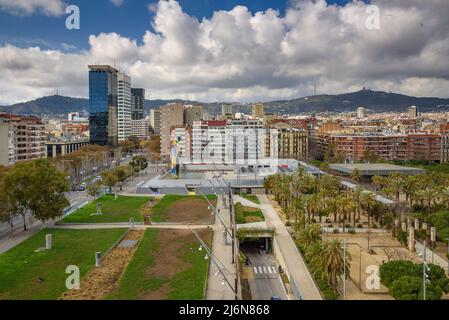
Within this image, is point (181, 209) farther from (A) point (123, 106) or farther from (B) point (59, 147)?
(A) point (123, 106)

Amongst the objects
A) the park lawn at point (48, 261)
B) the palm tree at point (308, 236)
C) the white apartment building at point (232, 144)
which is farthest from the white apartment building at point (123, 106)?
the palm tree at point (308, 236)

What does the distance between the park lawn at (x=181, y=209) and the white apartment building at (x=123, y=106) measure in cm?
8950

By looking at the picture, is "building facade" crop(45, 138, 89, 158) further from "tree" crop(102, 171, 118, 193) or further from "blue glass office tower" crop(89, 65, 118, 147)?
"tree" crop(102, 171, 118, 193)

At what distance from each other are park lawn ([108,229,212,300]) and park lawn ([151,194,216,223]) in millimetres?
6736

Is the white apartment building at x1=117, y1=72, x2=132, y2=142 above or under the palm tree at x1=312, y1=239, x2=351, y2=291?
above

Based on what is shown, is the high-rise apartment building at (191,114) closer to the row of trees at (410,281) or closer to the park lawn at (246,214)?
the park lawn at (246,214)

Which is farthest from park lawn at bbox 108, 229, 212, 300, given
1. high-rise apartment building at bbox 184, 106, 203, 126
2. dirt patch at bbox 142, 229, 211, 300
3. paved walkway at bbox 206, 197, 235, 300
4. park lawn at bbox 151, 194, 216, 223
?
high-rise apartment building at bbox 184, 106, 203, 126

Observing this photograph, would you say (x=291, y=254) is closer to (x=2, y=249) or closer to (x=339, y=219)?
(x=339, y=219)

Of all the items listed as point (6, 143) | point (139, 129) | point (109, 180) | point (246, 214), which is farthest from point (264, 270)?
point (139, 129)

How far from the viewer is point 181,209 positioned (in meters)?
42.6

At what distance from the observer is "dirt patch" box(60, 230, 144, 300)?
19297 mm

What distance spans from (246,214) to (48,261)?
19.7 metres

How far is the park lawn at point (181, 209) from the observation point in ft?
125
